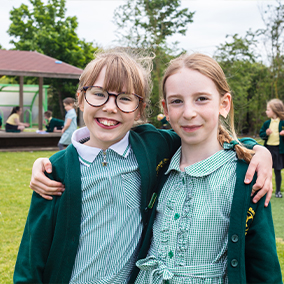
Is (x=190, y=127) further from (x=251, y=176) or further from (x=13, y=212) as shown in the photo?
(x=13, y=212)

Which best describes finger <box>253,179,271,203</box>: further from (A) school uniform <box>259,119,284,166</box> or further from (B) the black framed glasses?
(A) school uniform <box>259,119,284,166</box>

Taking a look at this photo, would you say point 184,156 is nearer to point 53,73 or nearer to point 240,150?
point 240,150

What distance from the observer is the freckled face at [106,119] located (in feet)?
5.50

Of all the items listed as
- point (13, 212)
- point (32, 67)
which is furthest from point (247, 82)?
point (13, 212)

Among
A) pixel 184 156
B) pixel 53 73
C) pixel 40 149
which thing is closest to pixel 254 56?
pixel 53 73

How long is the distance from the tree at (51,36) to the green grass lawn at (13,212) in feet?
62.1

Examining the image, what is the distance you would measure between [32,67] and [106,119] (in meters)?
13.4

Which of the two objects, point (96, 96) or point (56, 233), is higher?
point (96, 96)

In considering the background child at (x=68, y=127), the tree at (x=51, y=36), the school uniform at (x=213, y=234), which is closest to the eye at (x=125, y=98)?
the school uniform at (x=213, y=234)

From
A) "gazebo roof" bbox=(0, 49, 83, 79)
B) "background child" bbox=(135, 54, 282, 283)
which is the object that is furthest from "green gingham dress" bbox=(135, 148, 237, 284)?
"gazebo roof" bbox=(0, 49, 83, 79)

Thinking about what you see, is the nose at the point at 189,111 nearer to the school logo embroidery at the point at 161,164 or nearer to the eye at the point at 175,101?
the eye at the point at 175,101

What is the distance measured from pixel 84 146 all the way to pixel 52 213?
358mm

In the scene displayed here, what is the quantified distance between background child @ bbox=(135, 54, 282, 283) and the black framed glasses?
0.18m

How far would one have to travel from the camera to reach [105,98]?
1.69m
